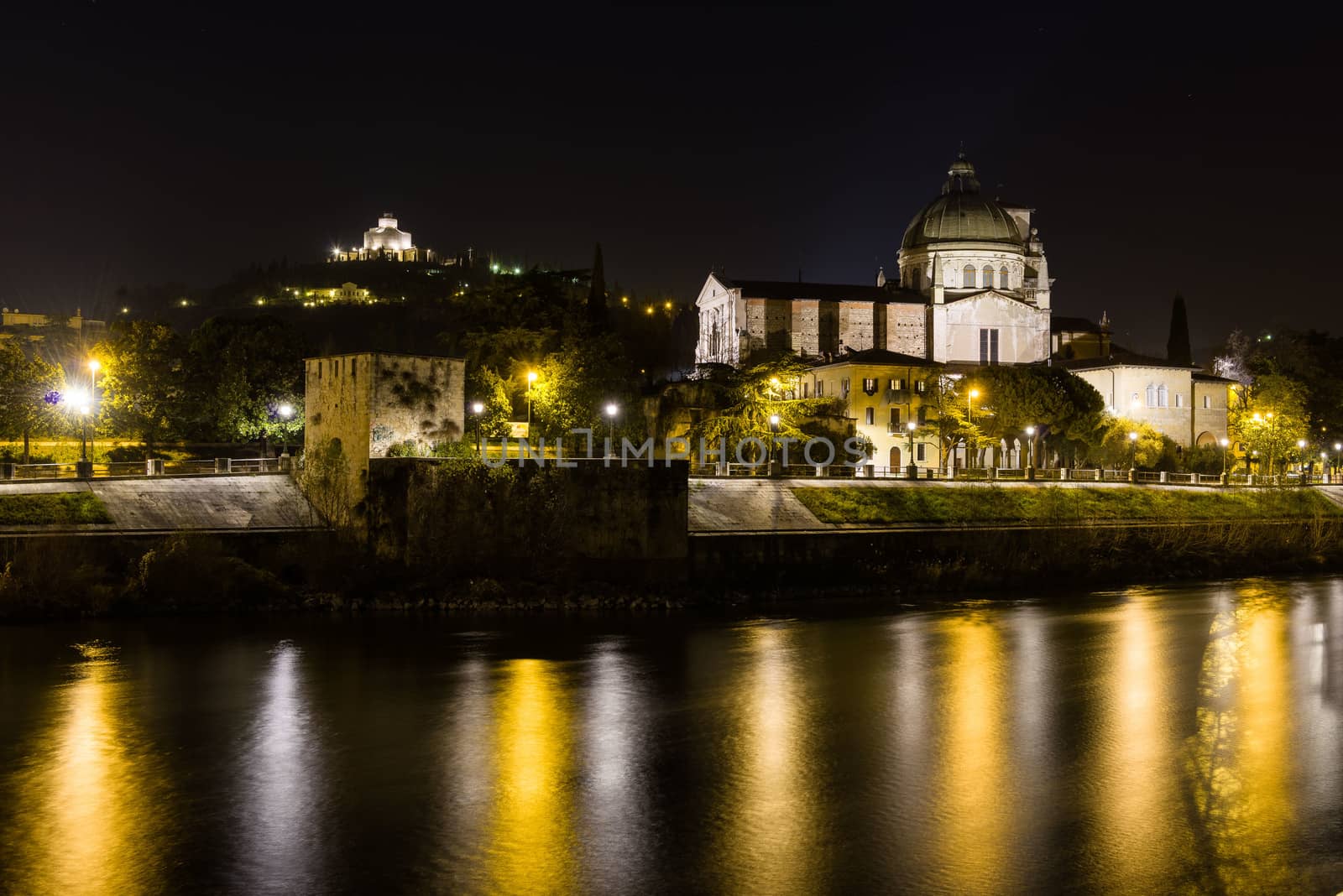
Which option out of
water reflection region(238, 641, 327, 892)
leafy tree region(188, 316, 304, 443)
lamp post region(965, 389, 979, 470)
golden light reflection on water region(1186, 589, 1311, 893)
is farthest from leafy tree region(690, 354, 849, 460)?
water reflection region(238, 641, 327, 892)

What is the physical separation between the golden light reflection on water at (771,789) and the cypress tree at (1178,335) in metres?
67.7

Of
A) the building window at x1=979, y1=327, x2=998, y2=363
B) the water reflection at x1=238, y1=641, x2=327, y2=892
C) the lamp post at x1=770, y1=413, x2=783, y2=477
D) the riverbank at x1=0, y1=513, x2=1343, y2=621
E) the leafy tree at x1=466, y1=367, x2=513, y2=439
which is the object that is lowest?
the water reflection at x1=238, y1=641, x2=327, y2=892

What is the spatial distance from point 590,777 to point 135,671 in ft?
39.2

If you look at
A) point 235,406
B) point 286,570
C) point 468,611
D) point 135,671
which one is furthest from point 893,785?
point 235,406

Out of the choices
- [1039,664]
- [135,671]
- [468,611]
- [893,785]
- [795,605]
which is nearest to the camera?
[893,785]

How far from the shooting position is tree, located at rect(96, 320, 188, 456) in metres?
55.5

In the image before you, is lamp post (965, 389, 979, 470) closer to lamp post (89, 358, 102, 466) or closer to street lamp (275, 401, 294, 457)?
street lamp (275, 401, 294, 457)

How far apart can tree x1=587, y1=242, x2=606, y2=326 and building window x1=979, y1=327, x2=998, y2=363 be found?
25873 millimetres

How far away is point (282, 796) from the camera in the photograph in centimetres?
1833

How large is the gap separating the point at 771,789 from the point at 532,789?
11.5 feet

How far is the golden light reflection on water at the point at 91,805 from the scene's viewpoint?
588 inches

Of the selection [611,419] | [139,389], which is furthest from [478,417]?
[139,389]

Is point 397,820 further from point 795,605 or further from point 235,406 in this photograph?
point 235,406

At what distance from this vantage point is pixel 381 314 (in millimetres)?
155875
